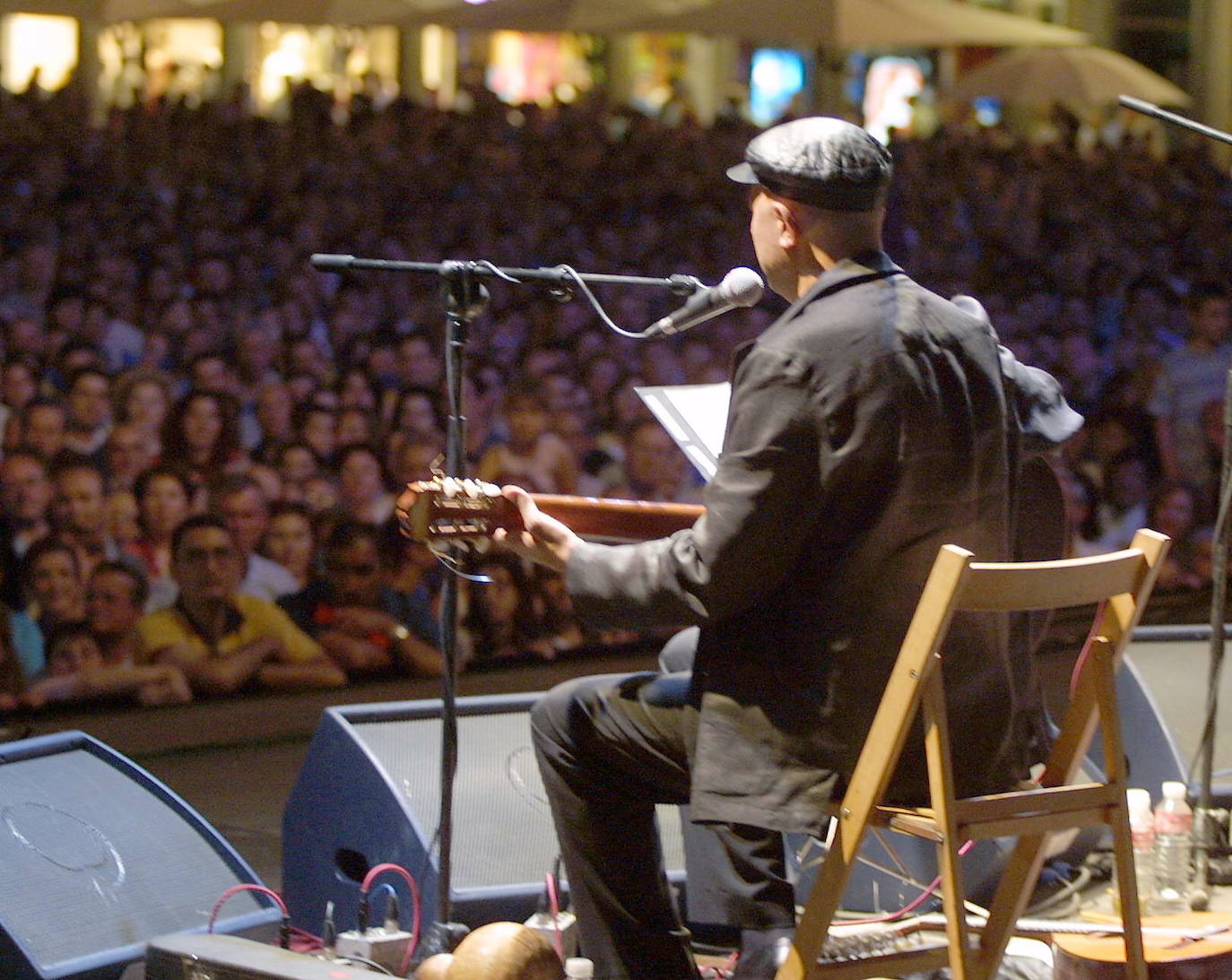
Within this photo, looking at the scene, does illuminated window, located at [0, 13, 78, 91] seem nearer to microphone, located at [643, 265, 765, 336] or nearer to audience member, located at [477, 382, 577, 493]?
audience member, located at [477, 382, 577, 493]

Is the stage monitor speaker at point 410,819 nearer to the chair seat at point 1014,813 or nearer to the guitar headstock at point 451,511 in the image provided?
the guitar headstock at point 451,511

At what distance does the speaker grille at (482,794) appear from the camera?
140 inches

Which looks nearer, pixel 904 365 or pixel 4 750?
pixel 904 365

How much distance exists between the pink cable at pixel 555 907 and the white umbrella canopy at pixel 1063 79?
11191mm

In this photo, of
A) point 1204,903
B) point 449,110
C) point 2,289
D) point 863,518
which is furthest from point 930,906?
point 449,110

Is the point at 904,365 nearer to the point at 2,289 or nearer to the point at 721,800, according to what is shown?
the point at 721,800

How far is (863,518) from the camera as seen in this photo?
264cm

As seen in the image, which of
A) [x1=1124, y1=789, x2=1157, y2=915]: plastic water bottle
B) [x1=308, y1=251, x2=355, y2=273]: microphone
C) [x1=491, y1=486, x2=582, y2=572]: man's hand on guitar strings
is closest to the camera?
[x1=491, y1=486, x2=582, y2=572]: man's hand on guitar strings

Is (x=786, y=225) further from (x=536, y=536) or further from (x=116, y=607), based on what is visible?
(x=116, y=607)

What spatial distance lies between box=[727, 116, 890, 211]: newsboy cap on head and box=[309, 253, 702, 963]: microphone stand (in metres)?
0.44

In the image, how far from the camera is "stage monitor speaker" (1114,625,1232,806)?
14.0 feet

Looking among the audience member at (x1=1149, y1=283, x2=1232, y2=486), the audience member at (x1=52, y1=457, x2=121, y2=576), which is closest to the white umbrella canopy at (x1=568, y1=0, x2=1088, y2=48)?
the audience member at (x1=1149, y1=283, x2=1232, y2=486)

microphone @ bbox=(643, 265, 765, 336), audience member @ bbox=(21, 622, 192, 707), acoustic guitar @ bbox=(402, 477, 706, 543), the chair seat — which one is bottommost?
audience member @ bbox=(21, 622, 192, 707)

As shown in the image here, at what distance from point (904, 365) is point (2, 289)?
4.62 m
